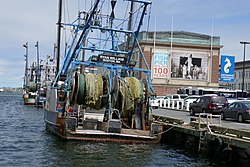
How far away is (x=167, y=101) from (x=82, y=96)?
98.5 feet

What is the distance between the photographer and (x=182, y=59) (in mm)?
69750

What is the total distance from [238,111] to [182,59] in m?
40.9

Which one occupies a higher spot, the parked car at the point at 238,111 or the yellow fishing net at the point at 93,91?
the yellow fishing net at the point at 93,91

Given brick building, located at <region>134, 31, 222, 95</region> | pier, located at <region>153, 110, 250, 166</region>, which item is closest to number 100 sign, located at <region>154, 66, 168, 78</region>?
brick building, located at <region>134, 31, 222, 95</region>

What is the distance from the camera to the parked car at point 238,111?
28516mm

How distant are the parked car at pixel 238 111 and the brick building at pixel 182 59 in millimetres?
36732

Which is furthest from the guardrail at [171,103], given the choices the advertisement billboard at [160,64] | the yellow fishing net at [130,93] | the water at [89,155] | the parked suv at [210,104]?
the water at [89,155]

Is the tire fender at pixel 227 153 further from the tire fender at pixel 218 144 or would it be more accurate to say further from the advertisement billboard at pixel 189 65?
the advertisement billboard at pixel 189 65

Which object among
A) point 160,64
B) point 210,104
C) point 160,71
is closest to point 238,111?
point 210,104

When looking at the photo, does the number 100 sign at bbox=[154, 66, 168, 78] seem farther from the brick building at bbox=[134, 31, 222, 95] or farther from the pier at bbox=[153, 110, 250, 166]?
the pier at bbox=[153, 110, 250, 166]

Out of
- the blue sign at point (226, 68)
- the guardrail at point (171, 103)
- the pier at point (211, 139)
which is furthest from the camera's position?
the blue sign at point (226, 68)

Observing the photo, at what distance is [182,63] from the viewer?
7000 cm

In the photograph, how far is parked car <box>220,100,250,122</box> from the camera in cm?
2852

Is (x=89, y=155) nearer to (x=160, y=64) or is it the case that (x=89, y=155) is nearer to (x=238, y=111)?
(x=238, y=111)
